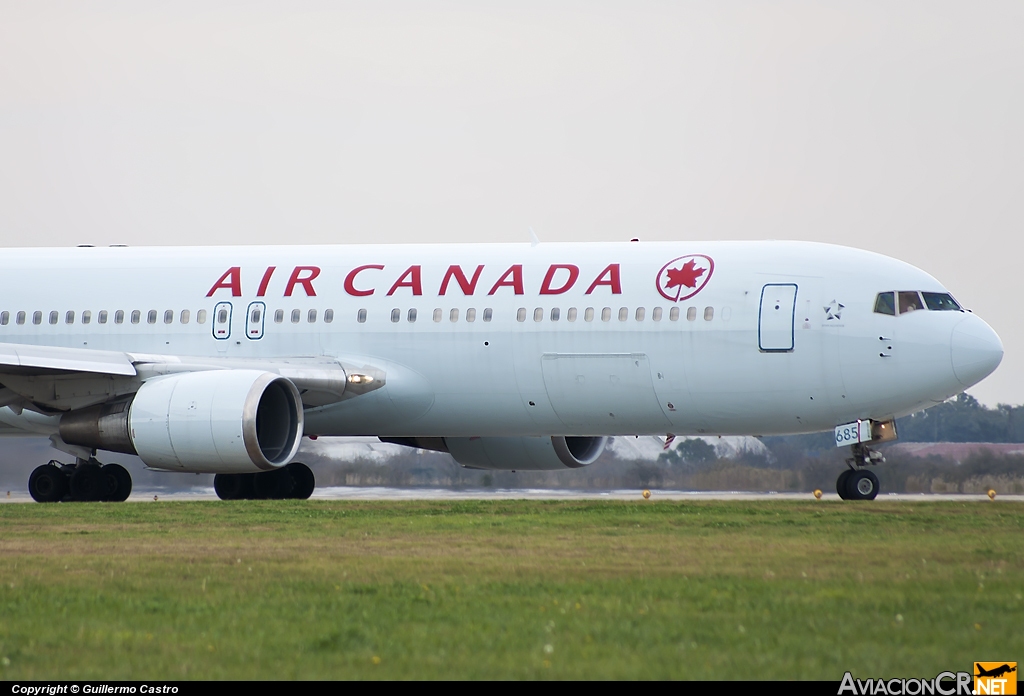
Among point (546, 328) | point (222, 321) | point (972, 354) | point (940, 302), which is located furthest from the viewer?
point (222, 321)

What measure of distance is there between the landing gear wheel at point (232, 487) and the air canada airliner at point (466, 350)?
1.0 inches

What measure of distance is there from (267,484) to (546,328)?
21.5ft

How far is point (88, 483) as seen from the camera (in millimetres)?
22609

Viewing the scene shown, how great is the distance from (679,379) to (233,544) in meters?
8.64

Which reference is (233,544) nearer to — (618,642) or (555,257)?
(618,642)

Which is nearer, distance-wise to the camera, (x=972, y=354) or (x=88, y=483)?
(x=972, y=354)

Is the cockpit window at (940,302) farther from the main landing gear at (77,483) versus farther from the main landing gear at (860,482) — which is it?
the main landing gear at (77,483)

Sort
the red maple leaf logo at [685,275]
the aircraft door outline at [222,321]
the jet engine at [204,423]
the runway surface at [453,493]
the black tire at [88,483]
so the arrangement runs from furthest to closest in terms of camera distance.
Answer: the runway surface at [453,493]
the aircraft door outline at [222,321]
the black tire at [88,483]
the red maple leaf logo at [685,275]
the jet engine at [204,423]

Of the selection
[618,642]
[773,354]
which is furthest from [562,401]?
[618,642]

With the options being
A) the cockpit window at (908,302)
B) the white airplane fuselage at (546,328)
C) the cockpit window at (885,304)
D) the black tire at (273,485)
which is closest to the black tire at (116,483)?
the white airplane fuselage at (546,328)

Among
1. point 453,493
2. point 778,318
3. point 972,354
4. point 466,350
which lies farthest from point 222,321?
point 972,354

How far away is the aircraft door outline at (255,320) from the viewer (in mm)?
23156

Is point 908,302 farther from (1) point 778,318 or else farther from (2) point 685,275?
(2) point 685,275

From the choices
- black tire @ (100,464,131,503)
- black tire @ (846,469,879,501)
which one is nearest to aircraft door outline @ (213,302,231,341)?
black tire @ (100,464,131,503)
